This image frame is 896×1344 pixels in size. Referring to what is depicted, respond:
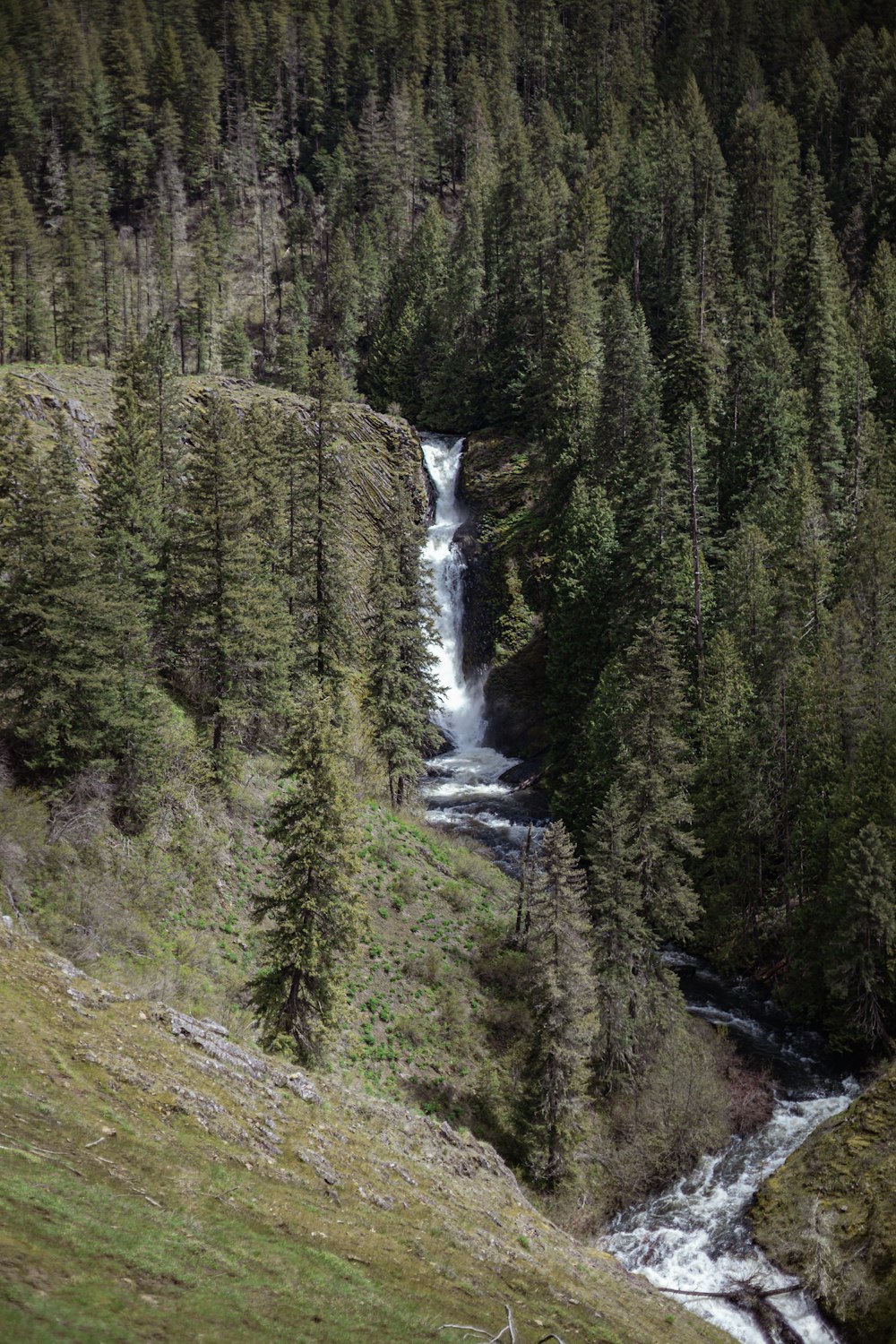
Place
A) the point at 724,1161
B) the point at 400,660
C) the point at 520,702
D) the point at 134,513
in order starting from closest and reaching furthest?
the point at 724,1161 → the point at 134,513 → the point at 400,660 → the point at 520,702

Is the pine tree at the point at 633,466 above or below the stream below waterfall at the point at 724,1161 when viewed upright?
above

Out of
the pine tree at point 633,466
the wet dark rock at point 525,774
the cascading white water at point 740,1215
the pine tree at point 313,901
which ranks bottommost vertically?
the cascading white water at point 740,1215

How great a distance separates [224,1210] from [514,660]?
48.6 m

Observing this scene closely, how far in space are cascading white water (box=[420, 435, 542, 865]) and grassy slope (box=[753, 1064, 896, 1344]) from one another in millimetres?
20947

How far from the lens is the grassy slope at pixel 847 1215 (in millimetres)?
20875

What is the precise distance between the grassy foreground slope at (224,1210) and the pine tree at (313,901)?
306 centimetres

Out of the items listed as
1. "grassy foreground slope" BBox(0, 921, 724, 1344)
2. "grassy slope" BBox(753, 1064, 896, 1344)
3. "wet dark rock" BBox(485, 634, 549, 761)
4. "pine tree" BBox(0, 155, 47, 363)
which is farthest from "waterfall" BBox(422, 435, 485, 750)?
"grassy foreground slope" BBox(0, 921, 724, 1344)

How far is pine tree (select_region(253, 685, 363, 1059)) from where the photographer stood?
78.6 ft

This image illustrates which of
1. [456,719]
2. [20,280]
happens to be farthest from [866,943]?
[20,280]

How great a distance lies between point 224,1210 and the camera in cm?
1230

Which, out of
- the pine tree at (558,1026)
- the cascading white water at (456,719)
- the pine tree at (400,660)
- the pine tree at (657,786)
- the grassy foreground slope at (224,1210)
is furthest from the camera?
the cascading white water at (456,719)

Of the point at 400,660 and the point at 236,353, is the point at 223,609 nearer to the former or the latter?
the point at 400,660

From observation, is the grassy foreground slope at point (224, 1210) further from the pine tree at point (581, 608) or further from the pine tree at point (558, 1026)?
the pine tree at point (581, 608)

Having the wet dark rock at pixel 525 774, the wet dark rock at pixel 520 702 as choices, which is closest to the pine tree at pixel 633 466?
the wet dark rock at pixel 525 774
